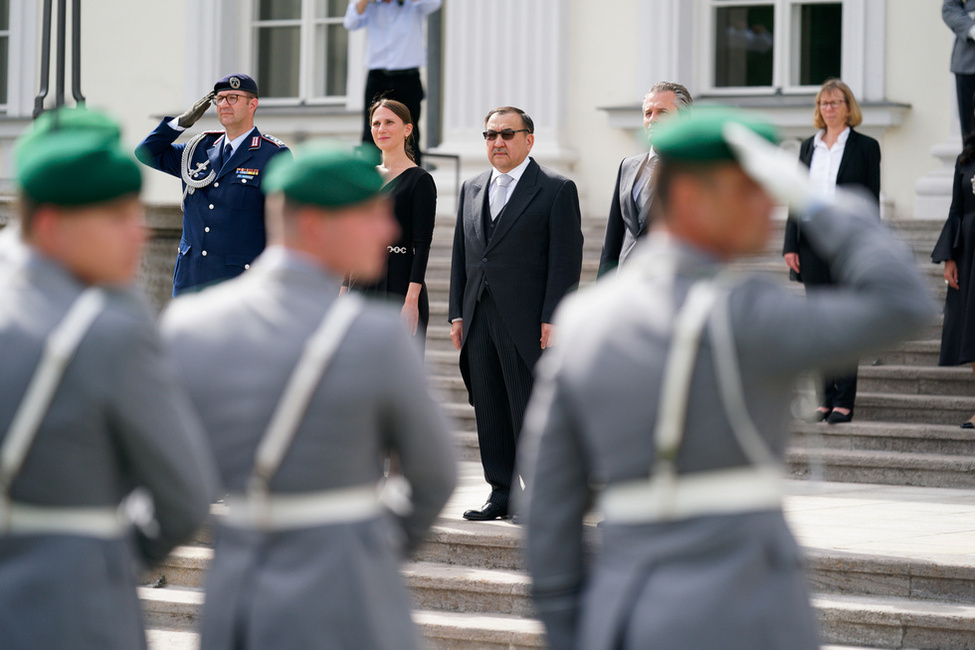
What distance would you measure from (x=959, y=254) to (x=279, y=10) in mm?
7498

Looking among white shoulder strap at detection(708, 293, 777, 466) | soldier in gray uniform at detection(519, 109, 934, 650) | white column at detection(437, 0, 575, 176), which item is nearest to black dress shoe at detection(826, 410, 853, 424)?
white column at detection(437, 0, 575, 176)

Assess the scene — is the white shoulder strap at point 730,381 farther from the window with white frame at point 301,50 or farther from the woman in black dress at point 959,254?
the window with white frame at point 301,50

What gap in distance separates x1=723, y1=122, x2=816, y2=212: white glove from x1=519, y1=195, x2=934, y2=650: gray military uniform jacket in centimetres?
8

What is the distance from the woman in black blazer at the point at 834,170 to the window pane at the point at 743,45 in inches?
133

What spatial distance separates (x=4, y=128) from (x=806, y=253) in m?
8.88

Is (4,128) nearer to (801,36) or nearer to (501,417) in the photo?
(801,36)

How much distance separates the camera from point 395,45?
34.8 ft

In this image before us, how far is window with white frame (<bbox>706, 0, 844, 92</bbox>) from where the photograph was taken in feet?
37.8

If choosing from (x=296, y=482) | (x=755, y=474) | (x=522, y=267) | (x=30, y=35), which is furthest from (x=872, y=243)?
(x=30, y=35)

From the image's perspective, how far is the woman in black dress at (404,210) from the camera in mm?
6254

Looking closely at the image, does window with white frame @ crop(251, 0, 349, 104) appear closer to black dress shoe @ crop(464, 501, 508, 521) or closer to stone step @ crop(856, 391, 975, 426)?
stone step @ crop(856, 391, 975, 426)

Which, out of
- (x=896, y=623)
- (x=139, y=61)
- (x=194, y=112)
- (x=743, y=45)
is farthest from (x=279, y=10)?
(x=896, y=623)

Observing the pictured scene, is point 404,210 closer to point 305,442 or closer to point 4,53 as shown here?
point 305,442

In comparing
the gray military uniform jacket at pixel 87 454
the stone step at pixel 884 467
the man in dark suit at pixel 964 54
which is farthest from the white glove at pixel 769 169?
the man in dark suit at pixel 964 54
